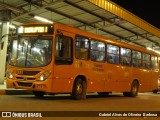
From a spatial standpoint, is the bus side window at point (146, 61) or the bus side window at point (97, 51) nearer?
the bus side window at point (97, 51)

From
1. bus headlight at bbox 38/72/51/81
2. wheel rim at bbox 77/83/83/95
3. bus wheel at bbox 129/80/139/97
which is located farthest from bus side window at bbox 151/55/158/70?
bus headlight at bbox 38/72/51/81

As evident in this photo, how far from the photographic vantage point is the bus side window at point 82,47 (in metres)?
14.5

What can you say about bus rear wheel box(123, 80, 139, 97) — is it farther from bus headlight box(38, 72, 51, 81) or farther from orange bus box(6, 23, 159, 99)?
bus headlight box(38, 72, 51, 81)

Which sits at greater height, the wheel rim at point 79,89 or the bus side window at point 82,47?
the bus side window at point 82,47

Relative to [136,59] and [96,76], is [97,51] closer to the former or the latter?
[96,76]

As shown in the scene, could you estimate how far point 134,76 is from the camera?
20219mm

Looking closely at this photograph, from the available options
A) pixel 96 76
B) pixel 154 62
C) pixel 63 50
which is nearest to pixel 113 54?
pixel 96 76

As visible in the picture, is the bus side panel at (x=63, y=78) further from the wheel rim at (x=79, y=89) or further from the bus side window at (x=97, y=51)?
the bus side window at (x=97, y=51)

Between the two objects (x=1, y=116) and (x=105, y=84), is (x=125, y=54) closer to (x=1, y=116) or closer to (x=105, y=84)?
(x=105, y=84)

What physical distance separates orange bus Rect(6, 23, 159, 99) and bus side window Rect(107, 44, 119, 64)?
50 millimetres

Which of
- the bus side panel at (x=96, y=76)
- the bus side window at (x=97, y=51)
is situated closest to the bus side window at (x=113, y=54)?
the bus side window at (x=97, y=51)


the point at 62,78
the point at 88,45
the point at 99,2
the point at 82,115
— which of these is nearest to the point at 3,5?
the point at 99,2

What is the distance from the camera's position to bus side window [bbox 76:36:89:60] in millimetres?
14539

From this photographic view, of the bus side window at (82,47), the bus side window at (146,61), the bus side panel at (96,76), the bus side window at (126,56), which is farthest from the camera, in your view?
the bus side window at (146,61)
